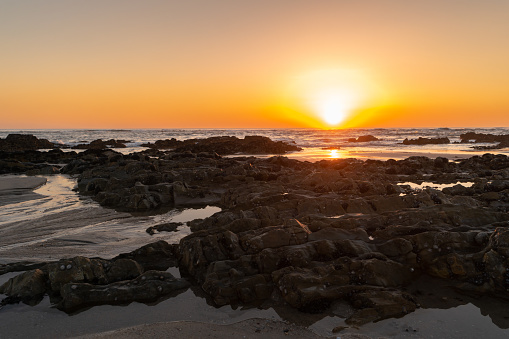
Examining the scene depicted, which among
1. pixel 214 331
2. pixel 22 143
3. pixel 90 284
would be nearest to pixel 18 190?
pixel 90 284

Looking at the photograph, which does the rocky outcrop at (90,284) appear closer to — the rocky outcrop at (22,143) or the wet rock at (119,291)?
the wet rock at (119,291)

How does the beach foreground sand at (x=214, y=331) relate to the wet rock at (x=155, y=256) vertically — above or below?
below

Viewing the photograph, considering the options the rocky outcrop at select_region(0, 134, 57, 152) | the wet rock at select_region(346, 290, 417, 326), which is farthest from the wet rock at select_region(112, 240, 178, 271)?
the rocky outcrop at select_region(0, 134, 57, 152)

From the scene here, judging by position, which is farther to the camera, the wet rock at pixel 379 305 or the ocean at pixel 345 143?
the ocean at pixel 345 143

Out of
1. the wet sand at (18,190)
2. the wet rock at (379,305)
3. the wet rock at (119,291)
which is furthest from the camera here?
the wet sand at (18,190)

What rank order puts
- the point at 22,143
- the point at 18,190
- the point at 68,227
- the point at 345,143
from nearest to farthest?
the point at 68,227
the point at 18,190
the point at 22,143
the point at 345,143

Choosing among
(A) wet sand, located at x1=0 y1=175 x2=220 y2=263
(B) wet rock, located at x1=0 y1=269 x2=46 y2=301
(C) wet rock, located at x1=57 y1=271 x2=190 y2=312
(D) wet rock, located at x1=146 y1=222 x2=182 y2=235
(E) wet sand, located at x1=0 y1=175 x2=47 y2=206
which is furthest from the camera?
(E) wet sand, located at x1=0 y1=175 x2=47 y2=206

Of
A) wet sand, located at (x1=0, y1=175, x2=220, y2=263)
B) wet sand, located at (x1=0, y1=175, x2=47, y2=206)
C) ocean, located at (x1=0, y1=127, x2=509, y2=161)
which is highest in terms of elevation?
ocean, located at (x1=0, y1=127, x2=509, y2=161)

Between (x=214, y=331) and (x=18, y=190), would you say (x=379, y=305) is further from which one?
(x=18, y=190)

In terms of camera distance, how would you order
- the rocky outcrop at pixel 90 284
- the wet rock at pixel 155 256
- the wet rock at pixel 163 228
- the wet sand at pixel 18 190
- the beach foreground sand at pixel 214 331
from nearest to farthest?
1. the beach foreground sand at pixel 214 331
2. the rocky outcrop at pixel 90 284
3. the wet rock at pixel 155 256
4. the wet rock at pixel 163 228
5. the wet sand at pixel 18 190

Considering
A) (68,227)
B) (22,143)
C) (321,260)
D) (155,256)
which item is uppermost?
(22,143)

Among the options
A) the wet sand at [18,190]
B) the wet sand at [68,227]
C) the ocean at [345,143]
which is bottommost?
the wet sand at [68,227]

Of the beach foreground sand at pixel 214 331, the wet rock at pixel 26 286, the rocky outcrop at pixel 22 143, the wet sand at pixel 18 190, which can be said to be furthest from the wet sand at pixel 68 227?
the rocky outcrop at pixel 22 143

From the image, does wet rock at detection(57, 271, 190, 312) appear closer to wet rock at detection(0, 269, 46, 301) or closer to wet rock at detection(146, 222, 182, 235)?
wet rock at detection(0, 269, 46, 301)
